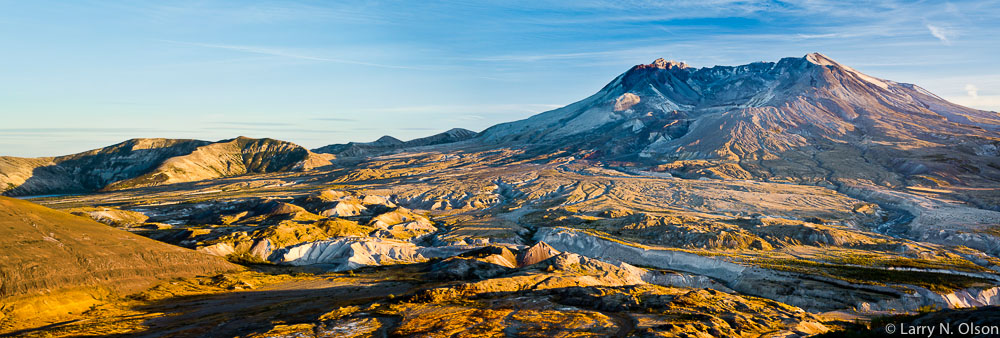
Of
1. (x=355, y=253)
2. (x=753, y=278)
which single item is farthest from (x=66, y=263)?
(x=753, y=278)

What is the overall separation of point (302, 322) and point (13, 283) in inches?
1433

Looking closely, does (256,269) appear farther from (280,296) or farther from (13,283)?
(13,283)

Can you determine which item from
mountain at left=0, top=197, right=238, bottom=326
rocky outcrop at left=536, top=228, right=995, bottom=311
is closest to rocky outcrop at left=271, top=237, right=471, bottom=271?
mountain at left=0, top=197, right=238, bottom=326

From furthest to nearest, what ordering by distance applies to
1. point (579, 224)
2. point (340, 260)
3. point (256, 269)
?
point (579, 224) → point (340, 260) → point (256, 269)

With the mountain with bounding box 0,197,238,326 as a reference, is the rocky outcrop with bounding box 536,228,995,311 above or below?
below

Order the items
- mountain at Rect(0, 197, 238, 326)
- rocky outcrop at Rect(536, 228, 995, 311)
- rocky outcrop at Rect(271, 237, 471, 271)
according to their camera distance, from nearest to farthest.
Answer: mountain at Rect(0, 197, 238, 326), rocky outcrop at Rect(536, 228, 995, 311), rocky outcrop at Rect(271, 237, 471, 271)

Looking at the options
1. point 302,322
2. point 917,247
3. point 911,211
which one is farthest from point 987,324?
point 911,211

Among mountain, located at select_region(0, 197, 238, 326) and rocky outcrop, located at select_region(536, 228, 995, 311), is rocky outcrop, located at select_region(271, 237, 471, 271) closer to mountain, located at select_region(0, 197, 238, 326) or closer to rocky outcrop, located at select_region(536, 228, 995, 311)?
mountain, located at select_region(0, 197, 238, 326)

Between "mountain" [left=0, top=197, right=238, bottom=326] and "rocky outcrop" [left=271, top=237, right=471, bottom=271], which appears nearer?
"mountain" [left=0, top=197, right=238, bottom=326]

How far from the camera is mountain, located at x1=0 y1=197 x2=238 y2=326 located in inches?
2367

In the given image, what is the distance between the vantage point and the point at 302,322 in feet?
172

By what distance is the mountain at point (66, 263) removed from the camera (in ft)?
197

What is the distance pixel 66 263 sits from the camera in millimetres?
67188

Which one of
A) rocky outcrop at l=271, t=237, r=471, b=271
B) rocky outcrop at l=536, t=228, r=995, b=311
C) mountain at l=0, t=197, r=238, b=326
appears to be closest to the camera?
mountain at l=0, t=197, r=238, b=326
